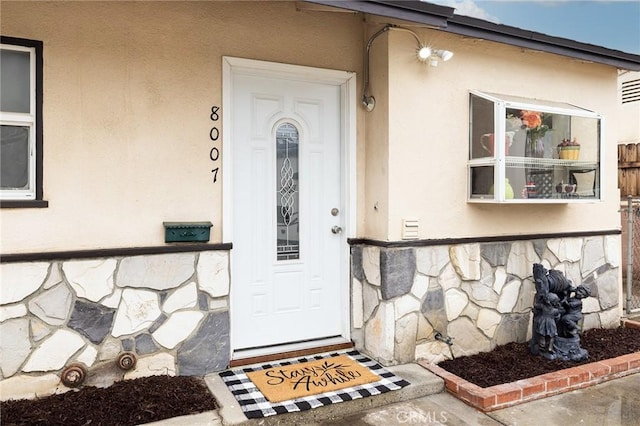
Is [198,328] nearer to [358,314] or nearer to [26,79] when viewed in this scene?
[358,314]

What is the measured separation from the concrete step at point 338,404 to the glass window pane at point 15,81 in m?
2.29

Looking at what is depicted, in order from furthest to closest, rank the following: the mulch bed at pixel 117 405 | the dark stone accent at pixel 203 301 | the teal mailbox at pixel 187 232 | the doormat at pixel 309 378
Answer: the dark stone accent at pixel 203 301
the teal mailbox at pixel 187 232
the doormat at pixel 309 378
the mulch bed at pixel 117 405

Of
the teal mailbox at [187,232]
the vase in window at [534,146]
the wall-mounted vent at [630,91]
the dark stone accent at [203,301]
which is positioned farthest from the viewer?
the wall-mounted vent at [630,91]

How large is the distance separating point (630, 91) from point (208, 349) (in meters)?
8.64

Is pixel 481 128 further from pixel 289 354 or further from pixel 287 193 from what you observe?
pixel 289 354

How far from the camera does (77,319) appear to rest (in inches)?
122

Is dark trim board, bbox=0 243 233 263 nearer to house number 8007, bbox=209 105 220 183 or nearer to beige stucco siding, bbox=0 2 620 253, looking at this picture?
beige stucco siding, bbox=0 2 620 253

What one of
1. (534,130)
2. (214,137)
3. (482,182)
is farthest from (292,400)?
(534,130)

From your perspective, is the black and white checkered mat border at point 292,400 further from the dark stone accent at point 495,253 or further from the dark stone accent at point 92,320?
the dark stone accent at point 495,253

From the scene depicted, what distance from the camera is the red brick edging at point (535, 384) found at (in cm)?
330

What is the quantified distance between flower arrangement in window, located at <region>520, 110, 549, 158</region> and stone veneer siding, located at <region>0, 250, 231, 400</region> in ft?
9.46

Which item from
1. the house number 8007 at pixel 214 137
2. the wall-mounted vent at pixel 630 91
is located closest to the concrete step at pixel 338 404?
the house number 8007 at pixel 214 137

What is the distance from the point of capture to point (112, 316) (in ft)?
10.5

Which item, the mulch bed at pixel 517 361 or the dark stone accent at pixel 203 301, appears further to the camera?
the mulch bed at pixel 517 361
